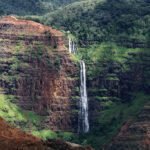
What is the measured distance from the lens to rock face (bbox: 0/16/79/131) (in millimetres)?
117812

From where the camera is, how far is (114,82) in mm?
120250

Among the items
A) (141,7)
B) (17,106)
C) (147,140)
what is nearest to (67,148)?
(147,140)

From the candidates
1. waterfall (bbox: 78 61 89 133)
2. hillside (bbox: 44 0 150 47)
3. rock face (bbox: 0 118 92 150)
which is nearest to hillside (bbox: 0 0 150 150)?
waterfall (bbox: 78 61 89 133)

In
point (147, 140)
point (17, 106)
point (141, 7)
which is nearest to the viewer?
point (147, 140)

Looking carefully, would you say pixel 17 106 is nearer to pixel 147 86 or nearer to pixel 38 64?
pixel 38 64

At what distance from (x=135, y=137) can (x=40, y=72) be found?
2453 cm

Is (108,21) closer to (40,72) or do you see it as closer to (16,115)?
(40,72)

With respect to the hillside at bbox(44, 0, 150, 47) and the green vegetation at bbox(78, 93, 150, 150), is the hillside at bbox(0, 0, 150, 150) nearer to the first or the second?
the green vegetation at bbox(78, 93, 150, 150)

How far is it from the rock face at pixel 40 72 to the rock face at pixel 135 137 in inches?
653

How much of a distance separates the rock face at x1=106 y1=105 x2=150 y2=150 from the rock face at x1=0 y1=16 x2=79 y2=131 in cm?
1659

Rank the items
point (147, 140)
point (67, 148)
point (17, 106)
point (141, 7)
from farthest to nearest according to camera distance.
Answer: point (141, 7) → point (17, 106) → point (147, 140) → point (67, 148)

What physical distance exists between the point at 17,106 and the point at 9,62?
7098 millimetres

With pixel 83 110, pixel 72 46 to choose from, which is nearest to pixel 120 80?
pixel 83 110

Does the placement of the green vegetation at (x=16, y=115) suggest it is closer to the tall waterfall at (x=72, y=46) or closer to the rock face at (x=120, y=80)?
the rock face at (x=120, y=80)
